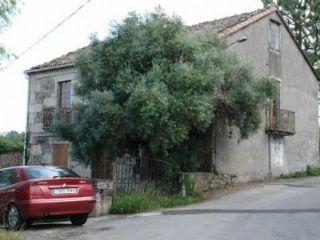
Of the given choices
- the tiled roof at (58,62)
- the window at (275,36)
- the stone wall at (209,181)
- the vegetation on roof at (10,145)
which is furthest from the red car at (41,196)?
the vegetation on roof at (10,145)

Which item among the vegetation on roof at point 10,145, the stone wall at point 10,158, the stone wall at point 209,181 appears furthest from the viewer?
the vegetation on roof at point 10,145

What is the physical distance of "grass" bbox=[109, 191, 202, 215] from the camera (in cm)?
1531

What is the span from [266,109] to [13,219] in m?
14.3

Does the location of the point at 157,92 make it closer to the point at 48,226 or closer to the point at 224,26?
the point at 48,226

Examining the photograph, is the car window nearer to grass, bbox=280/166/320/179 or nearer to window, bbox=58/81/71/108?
window, bbox=58/81/71/108

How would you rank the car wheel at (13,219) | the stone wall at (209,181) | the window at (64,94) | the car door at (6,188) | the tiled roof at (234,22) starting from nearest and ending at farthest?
1. the car wheel at (13,219)
2. the car door at (6,188)
3. the stone wall at (209,181)
4. the tiled roof at (234,22)
5. the window at (64,94)

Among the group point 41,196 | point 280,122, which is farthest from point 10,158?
point 41,196

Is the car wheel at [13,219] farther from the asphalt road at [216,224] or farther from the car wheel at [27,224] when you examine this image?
the asphalt road at [216,224]

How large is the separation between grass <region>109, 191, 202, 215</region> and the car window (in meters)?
3.29

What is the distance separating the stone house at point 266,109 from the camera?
77.6 feet

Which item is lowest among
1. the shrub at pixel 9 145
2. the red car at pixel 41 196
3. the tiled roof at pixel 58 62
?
the red car at pixel 41 196

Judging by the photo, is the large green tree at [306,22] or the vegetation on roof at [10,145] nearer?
the vegetation on roof at [10,145]

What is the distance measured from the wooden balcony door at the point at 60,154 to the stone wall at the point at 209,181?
7.89 m

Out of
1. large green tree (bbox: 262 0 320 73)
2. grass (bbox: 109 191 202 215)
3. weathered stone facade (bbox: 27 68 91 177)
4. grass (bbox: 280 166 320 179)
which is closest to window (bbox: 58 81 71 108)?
weathered stone facade (bbox: 27 68 91 177)
